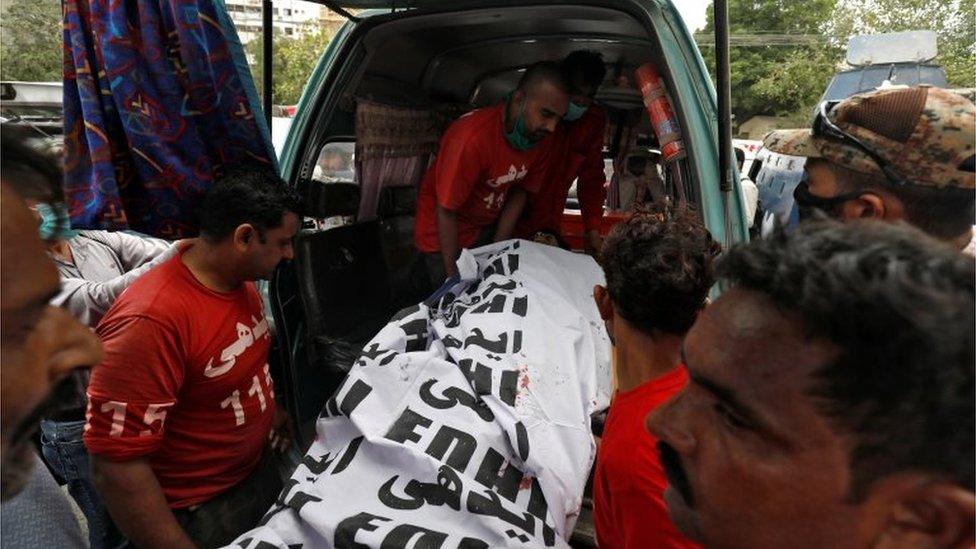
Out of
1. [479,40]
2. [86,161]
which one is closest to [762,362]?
[86,161]

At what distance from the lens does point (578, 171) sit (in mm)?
3775

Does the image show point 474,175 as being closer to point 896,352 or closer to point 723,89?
point 723,89

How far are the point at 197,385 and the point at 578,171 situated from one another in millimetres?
2738

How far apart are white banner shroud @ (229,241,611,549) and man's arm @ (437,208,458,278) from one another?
503 mm

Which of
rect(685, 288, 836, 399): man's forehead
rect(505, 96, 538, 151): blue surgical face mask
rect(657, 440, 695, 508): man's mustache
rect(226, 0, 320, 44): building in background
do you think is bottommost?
rect(657, 440, 695, 508): man's mustache

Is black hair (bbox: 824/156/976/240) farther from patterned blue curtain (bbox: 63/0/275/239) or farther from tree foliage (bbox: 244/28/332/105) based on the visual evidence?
tree foliage (bbox: 244/28/332/105)

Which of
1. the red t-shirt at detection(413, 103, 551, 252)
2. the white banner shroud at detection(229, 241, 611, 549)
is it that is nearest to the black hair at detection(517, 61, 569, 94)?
the red t-shirt at detection(413, 103, 551, 252)

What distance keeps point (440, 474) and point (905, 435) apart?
1.21 m

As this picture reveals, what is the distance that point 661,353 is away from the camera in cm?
147

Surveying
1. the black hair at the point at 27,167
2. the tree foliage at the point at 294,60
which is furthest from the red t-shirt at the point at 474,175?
Answer: the tree foliage at the point at 294,60

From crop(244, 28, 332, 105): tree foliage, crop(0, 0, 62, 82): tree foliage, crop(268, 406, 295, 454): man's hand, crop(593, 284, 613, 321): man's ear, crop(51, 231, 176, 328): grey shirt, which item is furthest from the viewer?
crop(244, 28, 332, 105): tree foliage

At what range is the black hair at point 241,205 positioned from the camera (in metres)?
1.75

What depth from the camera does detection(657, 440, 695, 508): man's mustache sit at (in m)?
0.84

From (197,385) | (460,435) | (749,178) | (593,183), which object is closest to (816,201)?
(460,435)
